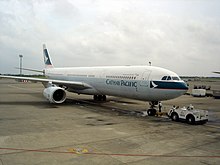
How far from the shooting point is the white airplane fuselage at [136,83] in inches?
552

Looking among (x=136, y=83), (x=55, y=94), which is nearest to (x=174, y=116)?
(x=136, y=83)

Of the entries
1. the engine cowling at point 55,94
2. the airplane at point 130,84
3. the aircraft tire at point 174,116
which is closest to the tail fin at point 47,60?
the airplane at point 130,84

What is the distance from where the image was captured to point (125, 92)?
16.8 meters

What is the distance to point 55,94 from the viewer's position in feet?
66.7

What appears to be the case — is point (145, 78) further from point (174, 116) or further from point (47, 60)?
point (47, 60)

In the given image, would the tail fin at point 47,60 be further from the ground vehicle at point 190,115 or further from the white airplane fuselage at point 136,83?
the ground vehicle at point 190,115

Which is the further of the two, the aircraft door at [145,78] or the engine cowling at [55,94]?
the engine cowling at [55,94]

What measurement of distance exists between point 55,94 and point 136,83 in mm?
8259

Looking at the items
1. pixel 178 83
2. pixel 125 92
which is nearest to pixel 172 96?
pixel 178 83

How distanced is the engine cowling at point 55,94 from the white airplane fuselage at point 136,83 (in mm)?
2583

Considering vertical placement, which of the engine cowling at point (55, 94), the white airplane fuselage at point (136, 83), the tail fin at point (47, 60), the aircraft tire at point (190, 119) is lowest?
the aircraft tire at point (190, 119)

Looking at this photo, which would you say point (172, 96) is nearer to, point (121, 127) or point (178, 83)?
point (178, 83)

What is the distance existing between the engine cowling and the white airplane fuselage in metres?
2.58

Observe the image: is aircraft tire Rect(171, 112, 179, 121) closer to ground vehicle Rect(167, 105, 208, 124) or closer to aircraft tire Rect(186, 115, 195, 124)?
ground vehicle Rect(167, 105, 208, 124)
